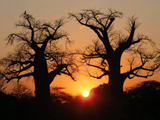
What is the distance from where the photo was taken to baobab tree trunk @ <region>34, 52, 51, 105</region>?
60.6 ft

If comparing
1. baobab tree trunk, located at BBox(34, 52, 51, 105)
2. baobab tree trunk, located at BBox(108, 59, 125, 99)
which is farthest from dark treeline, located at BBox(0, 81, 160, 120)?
baobab tree trunk, located at BBox(108, 59, 125, 99)

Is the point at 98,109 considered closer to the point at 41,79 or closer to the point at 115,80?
the point at 115,80

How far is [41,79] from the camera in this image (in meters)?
18.6

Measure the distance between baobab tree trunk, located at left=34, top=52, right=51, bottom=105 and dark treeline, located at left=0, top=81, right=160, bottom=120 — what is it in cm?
97

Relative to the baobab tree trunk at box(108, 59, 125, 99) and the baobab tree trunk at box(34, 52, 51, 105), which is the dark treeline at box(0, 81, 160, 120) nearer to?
the baobab tree trunk at box(34, 52, 51, 105)

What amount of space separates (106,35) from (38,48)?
4295 mm

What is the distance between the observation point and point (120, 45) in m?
19.7

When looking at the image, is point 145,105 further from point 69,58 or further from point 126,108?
point 69,58

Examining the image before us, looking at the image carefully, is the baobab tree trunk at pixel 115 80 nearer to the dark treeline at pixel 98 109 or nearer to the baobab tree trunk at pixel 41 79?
the dark treeline at pixel 98 109

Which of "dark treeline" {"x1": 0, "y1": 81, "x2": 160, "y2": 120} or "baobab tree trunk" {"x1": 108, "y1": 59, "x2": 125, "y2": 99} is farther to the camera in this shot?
"baobab tree trunk" {"x1": 108, "y1": 59, "x2": 125, "y2": 99}

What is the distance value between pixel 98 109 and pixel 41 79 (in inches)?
166

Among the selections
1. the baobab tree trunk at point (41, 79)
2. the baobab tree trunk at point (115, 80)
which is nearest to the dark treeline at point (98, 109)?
the baobab tree trunk at point (41, 79)

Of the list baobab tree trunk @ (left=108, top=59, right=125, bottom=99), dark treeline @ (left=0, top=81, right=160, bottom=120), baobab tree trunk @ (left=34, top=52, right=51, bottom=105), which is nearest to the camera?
dark treeline @ (left=0, top=81, right=160, bottom=120)

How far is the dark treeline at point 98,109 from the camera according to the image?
1445cm
